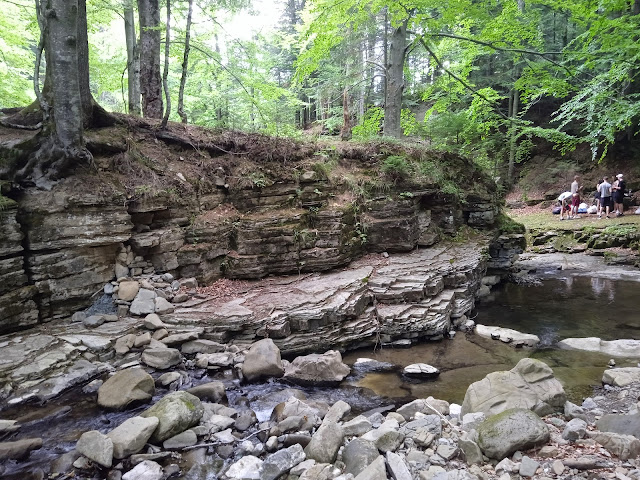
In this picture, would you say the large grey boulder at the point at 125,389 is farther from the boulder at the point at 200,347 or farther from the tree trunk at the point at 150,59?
the tree trunk at the point at 150,59

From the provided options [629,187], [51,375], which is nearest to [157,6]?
[51,375]

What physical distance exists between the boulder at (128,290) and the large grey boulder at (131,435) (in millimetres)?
3316

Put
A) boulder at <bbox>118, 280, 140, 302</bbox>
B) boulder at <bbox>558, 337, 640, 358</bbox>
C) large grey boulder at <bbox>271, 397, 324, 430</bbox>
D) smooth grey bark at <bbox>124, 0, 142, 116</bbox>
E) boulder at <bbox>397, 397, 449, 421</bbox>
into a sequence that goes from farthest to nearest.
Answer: smooth grey bark at <bbox>124, 0, 142, 116</bbox> < boulder at <bbox>118, 280, 140, 302</bbox> < boulder at <bbox>558, 337, 640, 358</bbox> < boulder at <bbox>397, 397, 449, 421</bbox> < large grey boulder at <bbox>271, 397, 324, 430</bbox>

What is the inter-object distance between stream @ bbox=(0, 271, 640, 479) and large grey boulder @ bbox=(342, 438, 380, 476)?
49.5 inches

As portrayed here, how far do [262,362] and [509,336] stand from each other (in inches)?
217

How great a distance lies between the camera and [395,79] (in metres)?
12.5

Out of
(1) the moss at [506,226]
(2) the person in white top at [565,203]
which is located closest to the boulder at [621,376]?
(1) the moss at [506,226]

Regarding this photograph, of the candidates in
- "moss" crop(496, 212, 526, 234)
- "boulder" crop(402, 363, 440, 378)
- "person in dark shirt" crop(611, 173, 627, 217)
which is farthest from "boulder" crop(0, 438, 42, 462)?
"person in dark shirt" crop(611, 173, 627, 217)

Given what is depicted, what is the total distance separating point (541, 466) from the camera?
11.8 feet

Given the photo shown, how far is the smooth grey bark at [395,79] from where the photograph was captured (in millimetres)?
12414

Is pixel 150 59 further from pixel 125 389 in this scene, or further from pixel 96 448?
pixel 96 448

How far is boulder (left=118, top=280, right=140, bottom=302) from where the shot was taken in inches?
283

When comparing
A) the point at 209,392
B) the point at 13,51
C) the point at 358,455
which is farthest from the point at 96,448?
the point at 13,51

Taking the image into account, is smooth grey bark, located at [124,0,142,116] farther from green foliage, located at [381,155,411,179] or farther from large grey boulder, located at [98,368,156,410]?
large grey boulder, located at [98,368,156,410]
